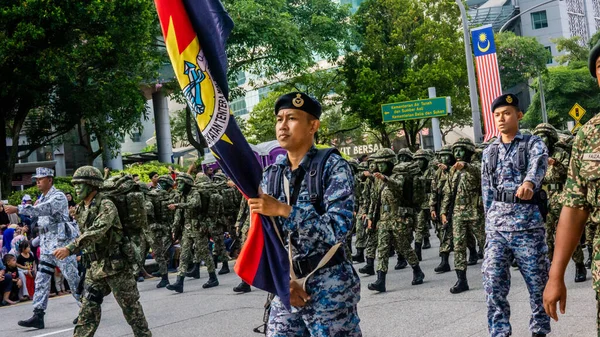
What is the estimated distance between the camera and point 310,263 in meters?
4.13

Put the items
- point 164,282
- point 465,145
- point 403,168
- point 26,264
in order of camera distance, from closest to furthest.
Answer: point 465,145
point 403,168
point 26,264
point 164,282

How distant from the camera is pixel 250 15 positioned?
94.6 ft

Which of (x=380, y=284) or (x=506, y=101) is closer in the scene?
(x=506, y=101)

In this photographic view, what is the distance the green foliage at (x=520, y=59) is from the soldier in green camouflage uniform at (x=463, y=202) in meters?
46.3

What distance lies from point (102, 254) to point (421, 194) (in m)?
5.97

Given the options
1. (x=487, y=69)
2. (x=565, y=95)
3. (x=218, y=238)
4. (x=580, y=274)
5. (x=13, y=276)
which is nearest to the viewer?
(x=580, y=274)

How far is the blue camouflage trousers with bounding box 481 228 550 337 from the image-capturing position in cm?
603

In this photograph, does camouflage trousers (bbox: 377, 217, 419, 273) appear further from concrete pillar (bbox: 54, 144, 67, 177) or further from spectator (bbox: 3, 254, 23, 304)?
concrete pillar (bbox: 54, 144, 67, 177)

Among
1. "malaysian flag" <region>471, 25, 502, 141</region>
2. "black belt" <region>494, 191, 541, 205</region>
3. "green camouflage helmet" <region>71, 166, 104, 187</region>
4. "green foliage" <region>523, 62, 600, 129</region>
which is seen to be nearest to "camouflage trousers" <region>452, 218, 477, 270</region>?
"black belt" <region>494, 191, 541, 205</region>

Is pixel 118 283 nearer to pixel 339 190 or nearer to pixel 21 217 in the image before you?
pixel 339 190

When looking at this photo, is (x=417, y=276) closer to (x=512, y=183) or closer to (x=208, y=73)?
(x=512, y=183)

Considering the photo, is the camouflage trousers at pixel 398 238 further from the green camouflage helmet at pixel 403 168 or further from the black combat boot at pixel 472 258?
the black combat boot at pixel 472 258

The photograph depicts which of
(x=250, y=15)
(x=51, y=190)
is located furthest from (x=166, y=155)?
(x=51, y=190)

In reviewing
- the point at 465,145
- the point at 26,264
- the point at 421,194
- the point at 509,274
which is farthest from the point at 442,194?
the point at 26,264
